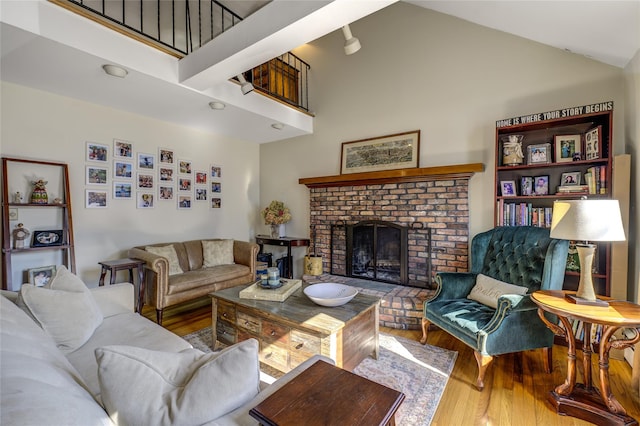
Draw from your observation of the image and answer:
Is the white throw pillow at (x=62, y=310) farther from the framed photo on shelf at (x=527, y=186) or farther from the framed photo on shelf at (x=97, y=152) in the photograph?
the framed photo on shelf at (x=527, y=186)

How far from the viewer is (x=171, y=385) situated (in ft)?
2.69

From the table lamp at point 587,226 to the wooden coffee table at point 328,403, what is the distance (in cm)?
155

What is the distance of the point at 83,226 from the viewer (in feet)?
10.6

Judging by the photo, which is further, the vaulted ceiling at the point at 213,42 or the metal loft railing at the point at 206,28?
the metal loft railing at the point at 206,28

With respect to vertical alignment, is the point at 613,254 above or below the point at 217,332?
above

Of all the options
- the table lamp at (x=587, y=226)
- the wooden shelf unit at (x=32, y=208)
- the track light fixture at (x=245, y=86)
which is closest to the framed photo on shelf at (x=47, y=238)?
the wooden shelf unit at (x=32, y=208)

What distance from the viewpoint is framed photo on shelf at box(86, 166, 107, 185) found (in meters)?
3.26

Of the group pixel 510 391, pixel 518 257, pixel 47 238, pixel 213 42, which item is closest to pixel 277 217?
pixel 213 42

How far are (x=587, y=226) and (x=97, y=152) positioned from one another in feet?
14.9

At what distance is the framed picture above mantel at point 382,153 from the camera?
352 cm

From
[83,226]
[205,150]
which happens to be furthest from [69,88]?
[205,150]

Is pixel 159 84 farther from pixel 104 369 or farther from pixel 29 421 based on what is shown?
pixel 29 421

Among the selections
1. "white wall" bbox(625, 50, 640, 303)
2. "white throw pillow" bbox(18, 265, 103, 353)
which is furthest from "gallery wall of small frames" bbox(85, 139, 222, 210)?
"white wall" bbox(625, 50, 640, 303)

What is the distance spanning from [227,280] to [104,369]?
2.91 m
